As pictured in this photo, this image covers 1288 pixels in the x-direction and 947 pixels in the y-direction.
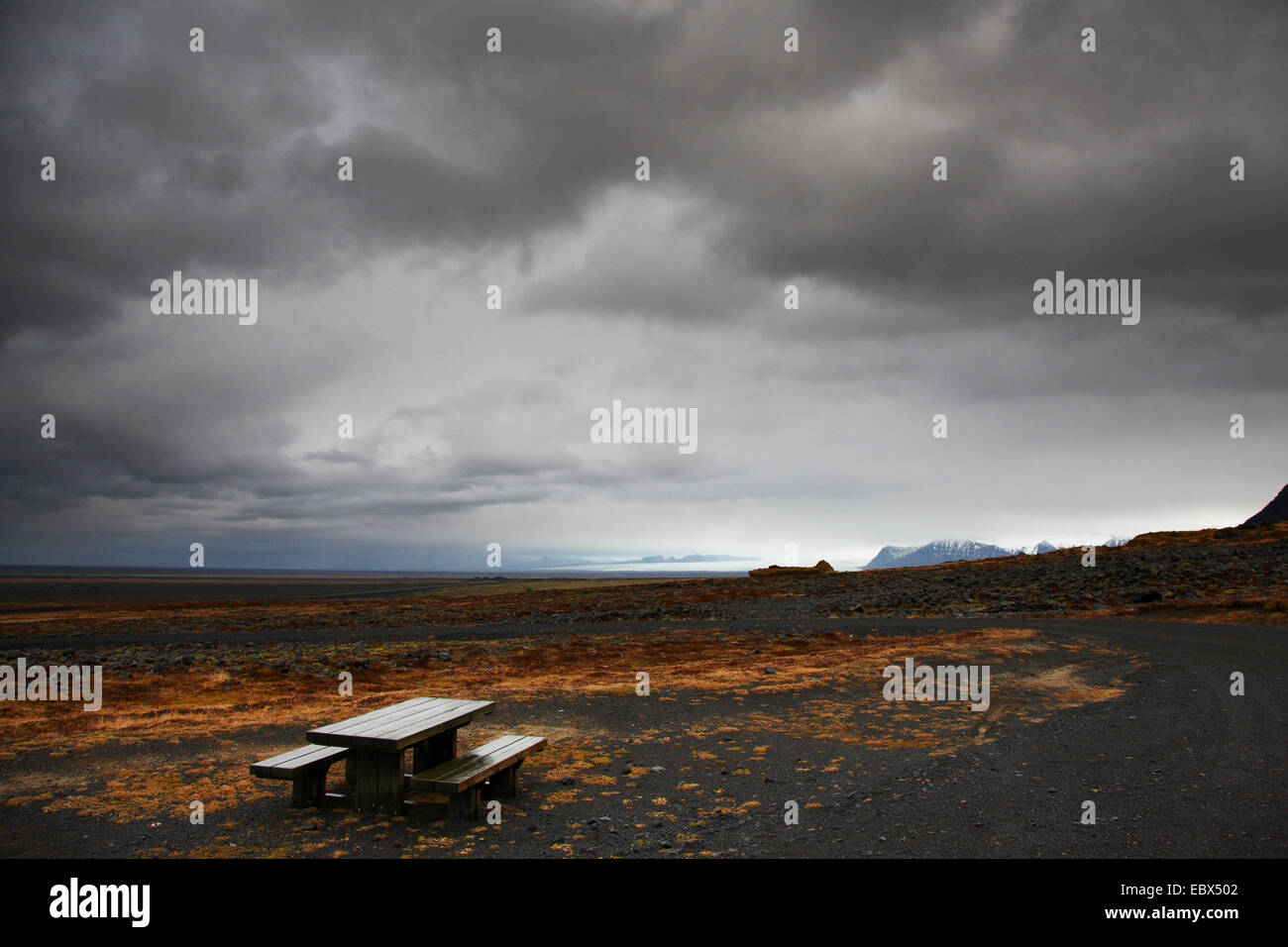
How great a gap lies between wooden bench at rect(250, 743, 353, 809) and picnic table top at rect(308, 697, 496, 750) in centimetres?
35

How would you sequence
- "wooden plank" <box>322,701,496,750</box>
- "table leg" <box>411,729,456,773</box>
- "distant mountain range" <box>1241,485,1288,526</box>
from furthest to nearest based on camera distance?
"distant mountain range" <box>1241,485,1288,526</box>
"table leg" <box>411,729,456,773</box>
"wooden plank" <box>322,701,496,750</box>

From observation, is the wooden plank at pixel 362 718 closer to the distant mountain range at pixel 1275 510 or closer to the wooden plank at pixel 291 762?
the wooden plank at pixel 291 762

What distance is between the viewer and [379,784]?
7301 millimetres

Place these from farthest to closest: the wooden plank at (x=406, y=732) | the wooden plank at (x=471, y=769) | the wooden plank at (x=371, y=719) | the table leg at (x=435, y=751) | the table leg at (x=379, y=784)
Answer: the table leg at (x=435, y=751), the table leg at (x=379, y=784), the wooden plank at (x=371, y=719), the wooden plank at (x=471, y=769), the wooden plank at (x=406, y=732)

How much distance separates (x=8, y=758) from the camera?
10156mm

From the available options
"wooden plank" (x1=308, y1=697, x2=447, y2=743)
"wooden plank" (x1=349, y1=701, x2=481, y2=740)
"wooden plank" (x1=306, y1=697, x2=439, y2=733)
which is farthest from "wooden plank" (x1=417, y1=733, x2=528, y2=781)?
"wooden plank" (x1=306, y1=697, x2=439, y2=733)

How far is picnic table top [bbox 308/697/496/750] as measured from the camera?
674cm

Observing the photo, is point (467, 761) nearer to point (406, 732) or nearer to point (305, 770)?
point (406, 732)

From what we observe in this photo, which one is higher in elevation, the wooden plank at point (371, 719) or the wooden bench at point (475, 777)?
the wooden plank at point (371, 719)

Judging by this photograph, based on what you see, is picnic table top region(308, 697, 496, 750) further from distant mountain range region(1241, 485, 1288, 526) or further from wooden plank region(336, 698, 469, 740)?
distant mountain range region(1241, 485, 1288, 526)

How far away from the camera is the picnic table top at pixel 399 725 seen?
674cm

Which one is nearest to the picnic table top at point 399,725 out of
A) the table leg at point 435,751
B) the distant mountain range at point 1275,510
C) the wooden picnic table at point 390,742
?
the wooden picnic table at point 390,742
